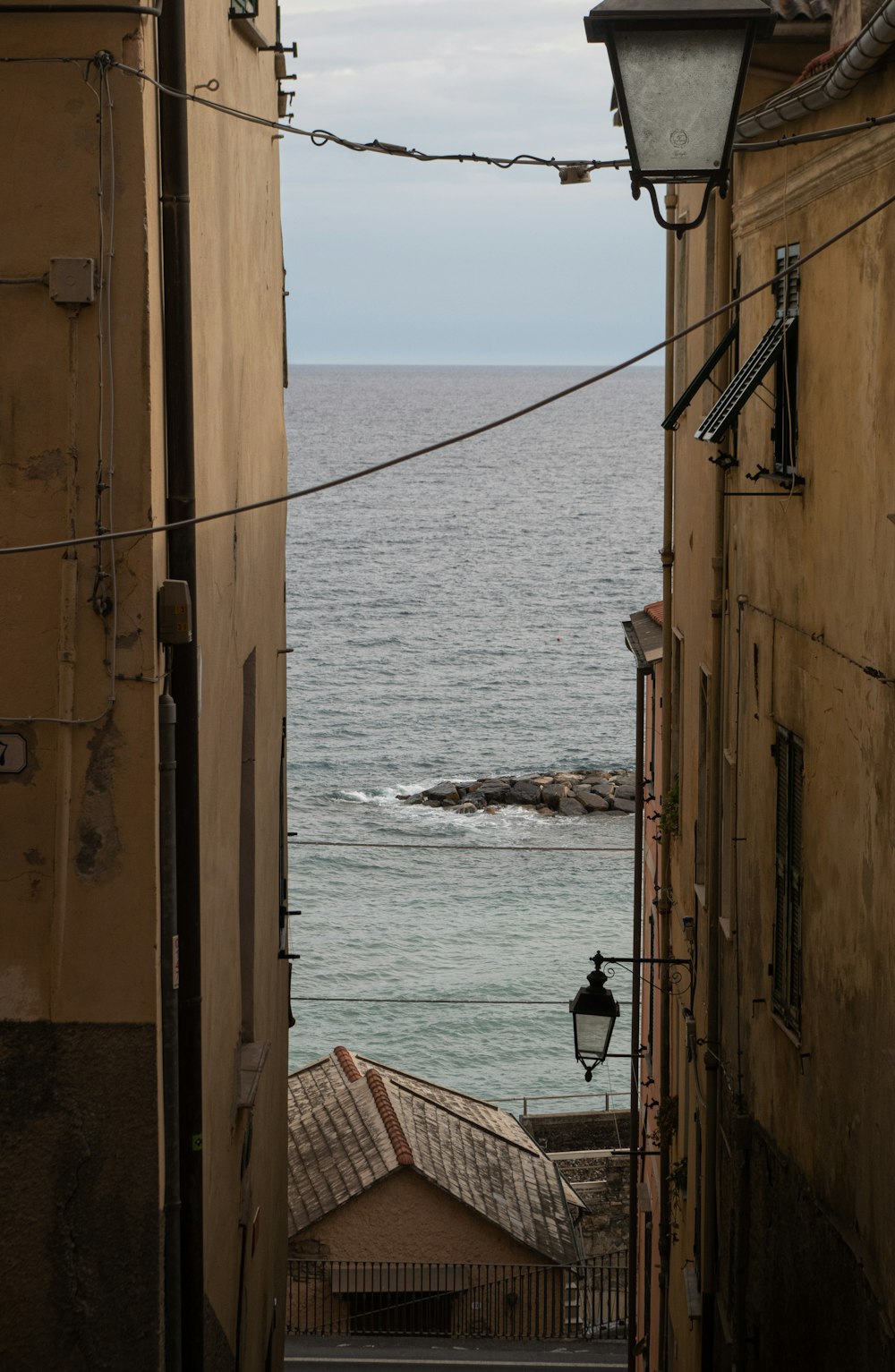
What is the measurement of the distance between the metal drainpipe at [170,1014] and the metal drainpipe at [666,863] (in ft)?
24.6

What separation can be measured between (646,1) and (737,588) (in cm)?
573

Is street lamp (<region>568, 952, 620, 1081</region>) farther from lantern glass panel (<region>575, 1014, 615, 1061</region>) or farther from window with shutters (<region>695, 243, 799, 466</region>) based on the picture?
window with shutters (<region>695, 243, 799, 466</region>)

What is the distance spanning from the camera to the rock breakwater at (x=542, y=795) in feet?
180

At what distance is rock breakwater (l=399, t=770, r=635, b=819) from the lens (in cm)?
5472

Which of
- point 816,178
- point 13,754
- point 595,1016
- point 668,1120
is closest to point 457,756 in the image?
point 668,1120

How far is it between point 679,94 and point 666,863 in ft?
33.1

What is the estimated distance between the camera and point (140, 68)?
6254 mm

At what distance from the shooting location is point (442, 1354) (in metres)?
22.1

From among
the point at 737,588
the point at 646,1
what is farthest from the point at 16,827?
the point at 737,588

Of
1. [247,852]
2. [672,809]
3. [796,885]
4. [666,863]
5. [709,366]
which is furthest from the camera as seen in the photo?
[666,863]

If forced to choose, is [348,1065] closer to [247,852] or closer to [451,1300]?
[451,1300]

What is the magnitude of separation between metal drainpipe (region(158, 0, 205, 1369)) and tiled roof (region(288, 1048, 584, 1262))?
16692 mm

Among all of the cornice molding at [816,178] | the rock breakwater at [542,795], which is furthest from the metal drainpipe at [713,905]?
the rock breakwater at [542,795]

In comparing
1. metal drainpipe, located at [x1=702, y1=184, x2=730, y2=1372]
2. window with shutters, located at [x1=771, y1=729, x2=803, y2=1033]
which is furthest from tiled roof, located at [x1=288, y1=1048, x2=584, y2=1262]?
window with shutters, located at [x1=771, y1=729, x2=803, y2=1033]
